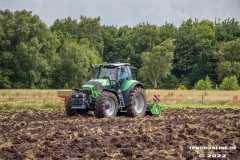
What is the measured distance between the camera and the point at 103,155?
1362 cm

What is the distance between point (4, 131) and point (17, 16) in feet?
238

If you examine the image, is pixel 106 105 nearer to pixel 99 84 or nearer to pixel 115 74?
pixel 99 84

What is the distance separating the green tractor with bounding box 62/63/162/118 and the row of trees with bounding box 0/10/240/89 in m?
58.3

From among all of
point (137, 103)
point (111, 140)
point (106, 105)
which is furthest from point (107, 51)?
point (111, 140)

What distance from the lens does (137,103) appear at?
87.7ft

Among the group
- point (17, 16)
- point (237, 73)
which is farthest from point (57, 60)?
point (237, 73)

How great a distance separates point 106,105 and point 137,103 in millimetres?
2356

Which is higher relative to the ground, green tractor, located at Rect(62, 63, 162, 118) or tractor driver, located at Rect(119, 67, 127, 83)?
tractor driver, located at Rect(119, 67, 127, 83)

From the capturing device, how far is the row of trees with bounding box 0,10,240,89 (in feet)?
281

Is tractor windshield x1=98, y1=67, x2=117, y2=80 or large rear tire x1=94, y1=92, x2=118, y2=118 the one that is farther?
tractor windshield x1=98, y1=67, x2=117, y2=80

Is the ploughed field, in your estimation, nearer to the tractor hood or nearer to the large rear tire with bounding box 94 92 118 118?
the large rear tire with bounding box 94 92 118 118

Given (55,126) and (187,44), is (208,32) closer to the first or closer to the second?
(187,44)

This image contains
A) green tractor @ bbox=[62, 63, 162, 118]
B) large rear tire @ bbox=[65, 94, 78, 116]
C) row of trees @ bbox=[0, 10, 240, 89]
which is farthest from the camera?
row of trees @ bbox=[0, 10, 240, 89]

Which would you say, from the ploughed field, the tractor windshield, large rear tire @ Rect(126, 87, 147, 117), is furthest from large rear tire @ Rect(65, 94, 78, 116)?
the ploughed field
